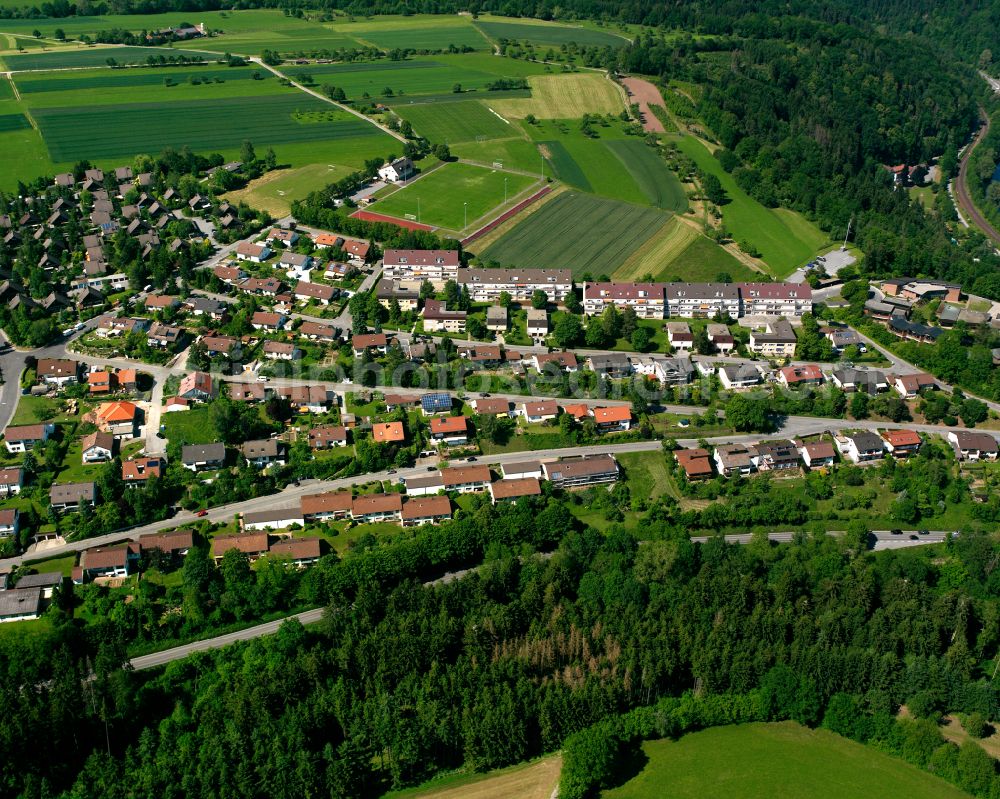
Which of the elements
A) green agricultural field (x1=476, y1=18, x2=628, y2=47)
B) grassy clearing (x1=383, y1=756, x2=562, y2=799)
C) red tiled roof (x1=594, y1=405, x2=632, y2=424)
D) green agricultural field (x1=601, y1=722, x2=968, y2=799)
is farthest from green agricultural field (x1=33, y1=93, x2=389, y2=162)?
green agricultural field (x1=601, y1=722, x2=968, y2=799)

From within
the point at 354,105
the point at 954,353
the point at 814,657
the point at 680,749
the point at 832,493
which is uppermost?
the point at 354,105

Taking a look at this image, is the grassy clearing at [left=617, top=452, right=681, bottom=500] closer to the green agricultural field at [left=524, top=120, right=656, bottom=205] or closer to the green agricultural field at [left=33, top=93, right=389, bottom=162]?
the green agricultural field at [left=524, top=120, right=656, bottom=205]

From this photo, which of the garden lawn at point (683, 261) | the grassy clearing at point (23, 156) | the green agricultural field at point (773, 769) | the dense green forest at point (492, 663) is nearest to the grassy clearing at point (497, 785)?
the dense green forest at point (492, 663)

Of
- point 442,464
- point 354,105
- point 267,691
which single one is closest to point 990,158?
point 354,105

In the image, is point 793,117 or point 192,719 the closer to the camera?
point 192,719

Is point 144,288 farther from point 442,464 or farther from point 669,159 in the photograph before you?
point 669,159

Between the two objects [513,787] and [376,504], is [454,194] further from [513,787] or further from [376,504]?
[513,787]

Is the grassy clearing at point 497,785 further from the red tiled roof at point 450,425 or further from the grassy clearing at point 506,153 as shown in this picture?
the grassy clearing at point 506,153

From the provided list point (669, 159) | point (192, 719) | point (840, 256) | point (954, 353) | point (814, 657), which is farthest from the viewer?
point (669, 159)
